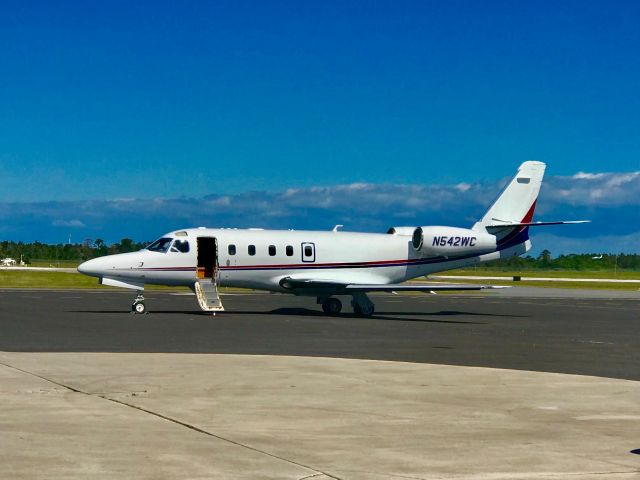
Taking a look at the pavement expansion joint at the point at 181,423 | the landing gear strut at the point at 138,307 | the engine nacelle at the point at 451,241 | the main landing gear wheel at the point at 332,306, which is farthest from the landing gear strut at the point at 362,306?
the pavement expansion joint at the point at 181,423

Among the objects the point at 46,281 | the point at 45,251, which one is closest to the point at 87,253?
the point at 45,251

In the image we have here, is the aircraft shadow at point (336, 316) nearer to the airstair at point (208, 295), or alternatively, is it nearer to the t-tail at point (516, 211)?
the airstair at point (208, 295)

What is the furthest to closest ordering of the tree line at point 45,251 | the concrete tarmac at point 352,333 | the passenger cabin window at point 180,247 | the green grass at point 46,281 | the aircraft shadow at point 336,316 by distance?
the tree line at point 45,251, the green grass at point 46,281, the passenger cabin window at point 180,247, the aircraft shadow at point 336,316, the concrete tarmac at point 352,333

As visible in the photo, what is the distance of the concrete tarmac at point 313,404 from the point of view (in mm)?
9414

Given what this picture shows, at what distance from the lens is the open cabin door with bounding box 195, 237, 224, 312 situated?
35.8m

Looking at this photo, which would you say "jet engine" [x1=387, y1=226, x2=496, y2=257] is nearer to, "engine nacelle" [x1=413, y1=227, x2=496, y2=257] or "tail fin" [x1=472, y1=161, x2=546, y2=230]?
"engine nacelle" [x1=413, y1=227, x2=496, y2=257]

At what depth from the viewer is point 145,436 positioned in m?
10.6

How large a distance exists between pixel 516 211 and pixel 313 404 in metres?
30.2

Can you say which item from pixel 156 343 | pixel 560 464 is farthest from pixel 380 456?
pixel 156 343

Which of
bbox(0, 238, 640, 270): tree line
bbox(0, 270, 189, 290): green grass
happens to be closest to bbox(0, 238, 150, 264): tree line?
bbox(0, 238, 640, 270): tree line

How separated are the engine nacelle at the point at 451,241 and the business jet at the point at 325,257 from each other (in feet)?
0.13

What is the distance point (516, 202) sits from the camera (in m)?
42.3

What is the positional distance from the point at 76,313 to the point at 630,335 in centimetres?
1787

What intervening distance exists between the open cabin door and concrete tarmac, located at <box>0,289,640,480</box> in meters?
7.68
